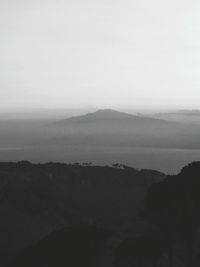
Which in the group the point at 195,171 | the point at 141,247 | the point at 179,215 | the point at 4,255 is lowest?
the point at 4,255

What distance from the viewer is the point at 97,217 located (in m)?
47.2

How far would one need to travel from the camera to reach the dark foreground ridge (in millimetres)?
22016

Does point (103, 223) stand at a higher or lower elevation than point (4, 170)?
lower

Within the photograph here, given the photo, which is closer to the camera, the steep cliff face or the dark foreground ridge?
the dark foreground ridge

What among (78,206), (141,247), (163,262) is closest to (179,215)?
(141,247)

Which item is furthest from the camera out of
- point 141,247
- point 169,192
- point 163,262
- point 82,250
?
point 163,262

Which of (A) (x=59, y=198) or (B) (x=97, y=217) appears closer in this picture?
(B) (x=97, y=217)

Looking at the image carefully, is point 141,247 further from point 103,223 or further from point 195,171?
point 103,223

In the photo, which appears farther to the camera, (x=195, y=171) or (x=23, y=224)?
(x=23, y=224)

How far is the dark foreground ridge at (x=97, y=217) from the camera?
72.2 ft

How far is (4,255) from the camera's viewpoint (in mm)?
38062

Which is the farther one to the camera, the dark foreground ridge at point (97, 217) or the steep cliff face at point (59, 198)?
the steep cliff face at point (59, 198)

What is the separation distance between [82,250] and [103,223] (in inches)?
944

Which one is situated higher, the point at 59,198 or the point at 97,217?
the point at 59,198
